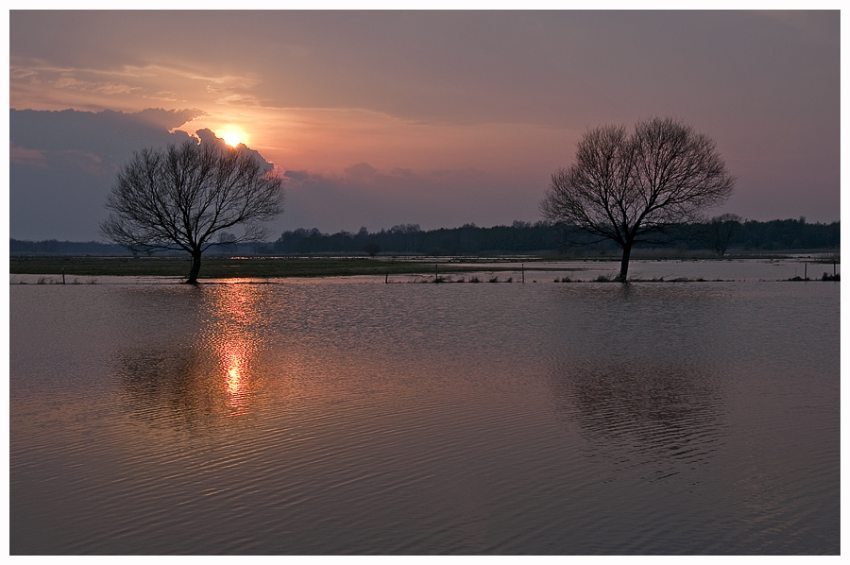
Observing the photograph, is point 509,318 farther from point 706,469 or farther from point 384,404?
point 706,469

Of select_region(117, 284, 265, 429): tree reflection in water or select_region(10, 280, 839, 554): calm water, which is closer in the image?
select_region(10, 280, 839, 554): calm water

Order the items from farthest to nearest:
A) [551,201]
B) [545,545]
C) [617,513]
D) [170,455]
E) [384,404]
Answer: [551,201]
[384,404]
[170,455]
[617,513]
[545,545]

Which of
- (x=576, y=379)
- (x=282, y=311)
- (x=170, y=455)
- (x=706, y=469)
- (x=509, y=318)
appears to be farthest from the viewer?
(x=282, y=311)

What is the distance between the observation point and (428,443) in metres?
9.27

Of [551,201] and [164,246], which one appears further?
[551,201]

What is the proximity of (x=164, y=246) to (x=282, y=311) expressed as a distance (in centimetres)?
2407

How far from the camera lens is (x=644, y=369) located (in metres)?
15.0

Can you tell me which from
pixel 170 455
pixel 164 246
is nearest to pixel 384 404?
pixel 170 455

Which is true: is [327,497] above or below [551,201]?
below

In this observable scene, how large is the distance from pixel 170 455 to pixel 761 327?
18010 millimetres

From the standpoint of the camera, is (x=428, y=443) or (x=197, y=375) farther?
(x=197, y=375)

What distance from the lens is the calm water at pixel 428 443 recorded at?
6.53 meters

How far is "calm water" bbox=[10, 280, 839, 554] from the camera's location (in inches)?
257

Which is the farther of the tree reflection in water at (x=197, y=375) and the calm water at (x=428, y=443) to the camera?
the tree reflection in water at (x=197, y=375)
